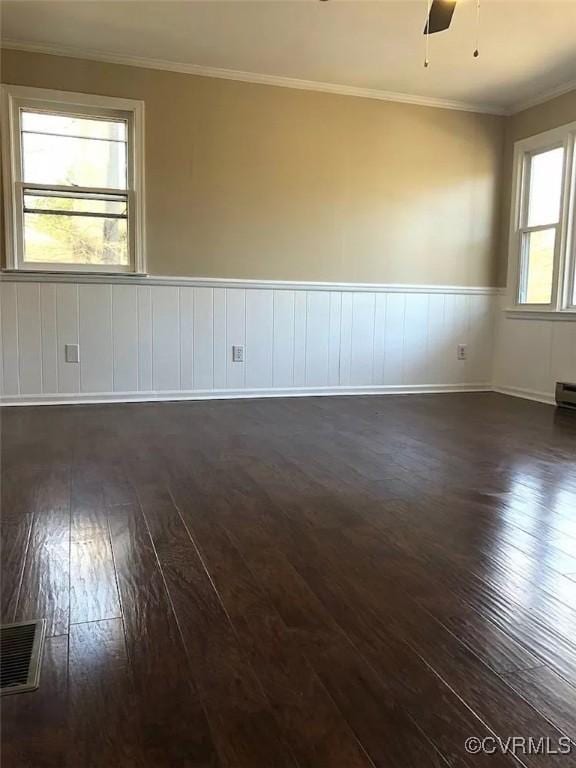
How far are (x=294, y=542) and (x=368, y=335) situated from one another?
3.25 metres

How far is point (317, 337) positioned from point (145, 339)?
4.50ft

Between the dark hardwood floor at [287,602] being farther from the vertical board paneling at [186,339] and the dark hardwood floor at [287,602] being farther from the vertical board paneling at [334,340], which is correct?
the vertical board paneling at [334,340]

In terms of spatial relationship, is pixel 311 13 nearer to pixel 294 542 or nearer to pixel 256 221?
pixel 256 221

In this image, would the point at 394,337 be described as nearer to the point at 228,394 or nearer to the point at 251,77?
the point at 228,394

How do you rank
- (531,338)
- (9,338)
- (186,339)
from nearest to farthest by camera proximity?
(9,338) < (186,339) < (531,338)

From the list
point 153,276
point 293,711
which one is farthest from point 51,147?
point 293,711

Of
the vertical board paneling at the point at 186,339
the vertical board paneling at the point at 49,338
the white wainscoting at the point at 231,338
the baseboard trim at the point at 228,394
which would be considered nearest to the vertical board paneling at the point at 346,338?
the white wainscoting at the point at 231,338

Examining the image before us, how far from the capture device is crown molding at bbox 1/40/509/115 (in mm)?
3902

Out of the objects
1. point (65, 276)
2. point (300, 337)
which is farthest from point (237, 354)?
point (65, 276)

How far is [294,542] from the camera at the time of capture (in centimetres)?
183

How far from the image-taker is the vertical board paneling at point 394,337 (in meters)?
4.93

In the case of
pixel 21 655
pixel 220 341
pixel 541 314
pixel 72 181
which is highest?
pixel 72 181

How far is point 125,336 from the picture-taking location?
428 cm
